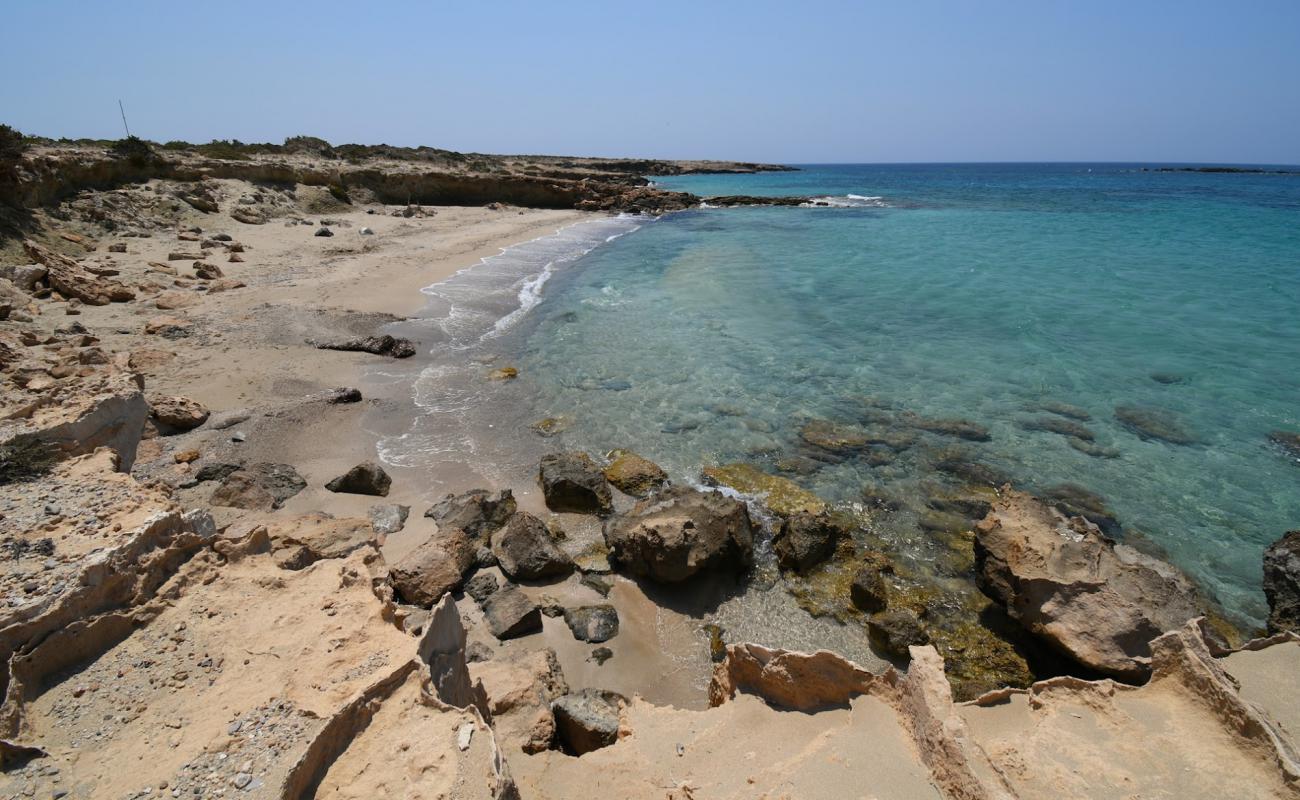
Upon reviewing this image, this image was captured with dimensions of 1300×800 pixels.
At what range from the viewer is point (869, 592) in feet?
22.6

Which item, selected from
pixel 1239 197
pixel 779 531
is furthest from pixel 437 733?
pixel 1239 197

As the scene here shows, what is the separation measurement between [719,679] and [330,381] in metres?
10.2

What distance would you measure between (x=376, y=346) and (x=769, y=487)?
9676 millimetres

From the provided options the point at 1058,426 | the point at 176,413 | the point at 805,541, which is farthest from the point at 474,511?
the point at 1058,426

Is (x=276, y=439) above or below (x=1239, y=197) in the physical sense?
below

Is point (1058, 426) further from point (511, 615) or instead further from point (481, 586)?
point (481, 586)

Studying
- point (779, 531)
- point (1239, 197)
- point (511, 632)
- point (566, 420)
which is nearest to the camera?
point (511, 632)

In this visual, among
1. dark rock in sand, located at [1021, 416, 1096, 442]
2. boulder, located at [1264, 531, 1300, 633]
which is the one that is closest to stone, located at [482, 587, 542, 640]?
boulder, located at [1264, 531, 1300, 633]

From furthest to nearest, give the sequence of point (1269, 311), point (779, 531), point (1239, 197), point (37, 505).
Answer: point (1239, 197) < point (1269, 311) < point (779, 531) < point (37, 505)

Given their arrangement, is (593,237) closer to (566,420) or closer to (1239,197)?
(566,420)

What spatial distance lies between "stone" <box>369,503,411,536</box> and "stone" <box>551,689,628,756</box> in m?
3.69

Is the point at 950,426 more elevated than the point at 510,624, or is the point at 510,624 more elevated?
the point at 950,426

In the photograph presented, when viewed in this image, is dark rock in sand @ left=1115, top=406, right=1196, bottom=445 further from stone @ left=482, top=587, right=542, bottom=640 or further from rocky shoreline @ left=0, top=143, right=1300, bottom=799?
stone @ left=482, top=587, right=542, bottom=640

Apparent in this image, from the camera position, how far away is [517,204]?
46.1 m
